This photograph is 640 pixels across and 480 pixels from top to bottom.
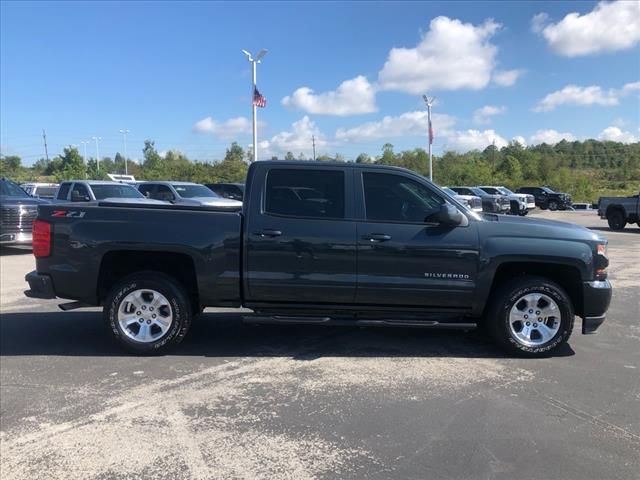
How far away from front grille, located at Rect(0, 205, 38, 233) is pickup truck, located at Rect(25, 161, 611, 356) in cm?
909

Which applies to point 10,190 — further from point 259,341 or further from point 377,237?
point 377,237

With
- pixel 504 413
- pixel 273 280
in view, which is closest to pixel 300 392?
pixel 273 280

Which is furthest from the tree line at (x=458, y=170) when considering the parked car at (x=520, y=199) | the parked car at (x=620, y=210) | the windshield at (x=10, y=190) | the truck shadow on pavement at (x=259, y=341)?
the truck shadow on pavement at (x=259, y=341)

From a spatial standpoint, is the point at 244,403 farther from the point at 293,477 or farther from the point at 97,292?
the point at 97,292

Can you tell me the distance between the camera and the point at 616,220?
71.2 feet

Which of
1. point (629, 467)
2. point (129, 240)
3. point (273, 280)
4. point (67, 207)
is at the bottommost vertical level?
point (629, 467)

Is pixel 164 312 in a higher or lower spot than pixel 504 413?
higher

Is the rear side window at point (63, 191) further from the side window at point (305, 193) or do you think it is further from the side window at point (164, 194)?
the side window at point (305, 193)

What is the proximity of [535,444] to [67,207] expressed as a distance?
4638 mm

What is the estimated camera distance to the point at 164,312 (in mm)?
5488

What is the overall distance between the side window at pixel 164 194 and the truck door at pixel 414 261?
13.6 m

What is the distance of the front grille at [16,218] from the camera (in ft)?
43.7

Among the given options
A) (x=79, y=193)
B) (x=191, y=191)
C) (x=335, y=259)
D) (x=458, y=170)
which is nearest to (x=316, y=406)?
(x=335, y=259)

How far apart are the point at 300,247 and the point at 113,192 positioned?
11.5 metres
